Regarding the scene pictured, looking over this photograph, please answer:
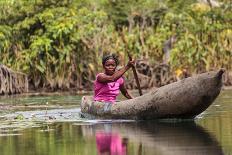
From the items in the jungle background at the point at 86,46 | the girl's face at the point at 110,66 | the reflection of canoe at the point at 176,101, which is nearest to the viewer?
the reflection of canoe at the point at 176,101

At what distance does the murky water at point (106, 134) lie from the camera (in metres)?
9.34

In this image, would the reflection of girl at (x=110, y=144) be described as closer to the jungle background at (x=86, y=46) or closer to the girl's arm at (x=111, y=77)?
the girl's arm at (x=111, y=77)

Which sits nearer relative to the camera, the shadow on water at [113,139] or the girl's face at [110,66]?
the shadow on water at [113,139]

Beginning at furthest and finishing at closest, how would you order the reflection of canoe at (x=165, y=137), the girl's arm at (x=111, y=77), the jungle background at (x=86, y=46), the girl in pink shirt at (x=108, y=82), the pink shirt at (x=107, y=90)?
the jungle background at (x=86, y=46), the pink shirt at (x=107, y=90), the girl in pink shirt at (x=108, y=82), the girl's arm at (x=111, y=77), the reflection of canoe at (x=165, y=137)

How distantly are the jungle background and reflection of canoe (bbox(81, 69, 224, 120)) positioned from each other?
10.8 m

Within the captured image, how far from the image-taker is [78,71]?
81.9 feet

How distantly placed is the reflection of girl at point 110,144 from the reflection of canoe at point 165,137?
0.38 ft

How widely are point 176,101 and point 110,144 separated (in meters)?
3.24

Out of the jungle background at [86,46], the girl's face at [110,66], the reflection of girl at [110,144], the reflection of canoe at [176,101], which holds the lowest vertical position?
the reflection of girl at [110,144]

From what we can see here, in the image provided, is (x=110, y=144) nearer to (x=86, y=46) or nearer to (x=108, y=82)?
(x=108, y=82)

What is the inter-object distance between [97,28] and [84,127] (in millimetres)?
12674

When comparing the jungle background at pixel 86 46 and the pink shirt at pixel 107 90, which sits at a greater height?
the jungle background at pixel 86 46

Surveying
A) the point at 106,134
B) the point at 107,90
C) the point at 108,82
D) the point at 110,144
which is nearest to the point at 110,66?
the point at 108,82

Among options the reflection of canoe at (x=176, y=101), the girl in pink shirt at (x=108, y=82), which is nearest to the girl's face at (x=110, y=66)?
the girl in pink shirt at (x=108, y=82)
